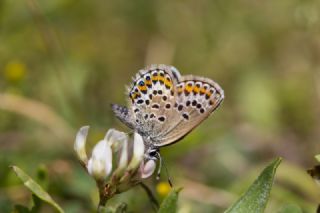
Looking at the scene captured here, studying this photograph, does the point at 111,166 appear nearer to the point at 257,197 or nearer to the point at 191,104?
the point at 257,197

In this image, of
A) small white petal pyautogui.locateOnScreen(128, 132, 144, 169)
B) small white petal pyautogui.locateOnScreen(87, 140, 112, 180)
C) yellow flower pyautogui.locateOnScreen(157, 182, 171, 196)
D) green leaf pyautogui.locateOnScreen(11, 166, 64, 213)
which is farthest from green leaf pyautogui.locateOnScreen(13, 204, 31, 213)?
yellow flower pyautogui.locateOnScreen(157, 182, 171, 196)

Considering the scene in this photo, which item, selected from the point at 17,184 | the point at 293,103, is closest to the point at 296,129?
the point at 293,103

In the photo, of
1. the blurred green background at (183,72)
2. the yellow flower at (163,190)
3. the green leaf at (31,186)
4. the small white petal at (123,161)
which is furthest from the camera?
the blurred green background at (183,72)

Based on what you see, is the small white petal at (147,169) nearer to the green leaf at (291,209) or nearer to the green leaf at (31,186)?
the green leaf at (31,186)

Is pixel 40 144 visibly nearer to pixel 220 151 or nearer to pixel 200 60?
pixel 220 151

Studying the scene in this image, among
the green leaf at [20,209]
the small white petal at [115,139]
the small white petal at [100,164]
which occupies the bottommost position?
the green leaf at [20,209]

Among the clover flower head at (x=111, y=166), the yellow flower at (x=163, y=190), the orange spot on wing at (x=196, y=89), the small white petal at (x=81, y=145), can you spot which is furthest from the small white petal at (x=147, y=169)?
the yellow flower at (x=163, y=190)

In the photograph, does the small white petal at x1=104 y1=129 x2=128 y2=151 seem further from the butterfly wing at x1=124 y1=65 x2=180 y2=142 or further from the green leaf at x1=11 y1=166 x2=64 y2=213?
the butterfly wing at x1=124 y1=65 x2=180 y2=142
